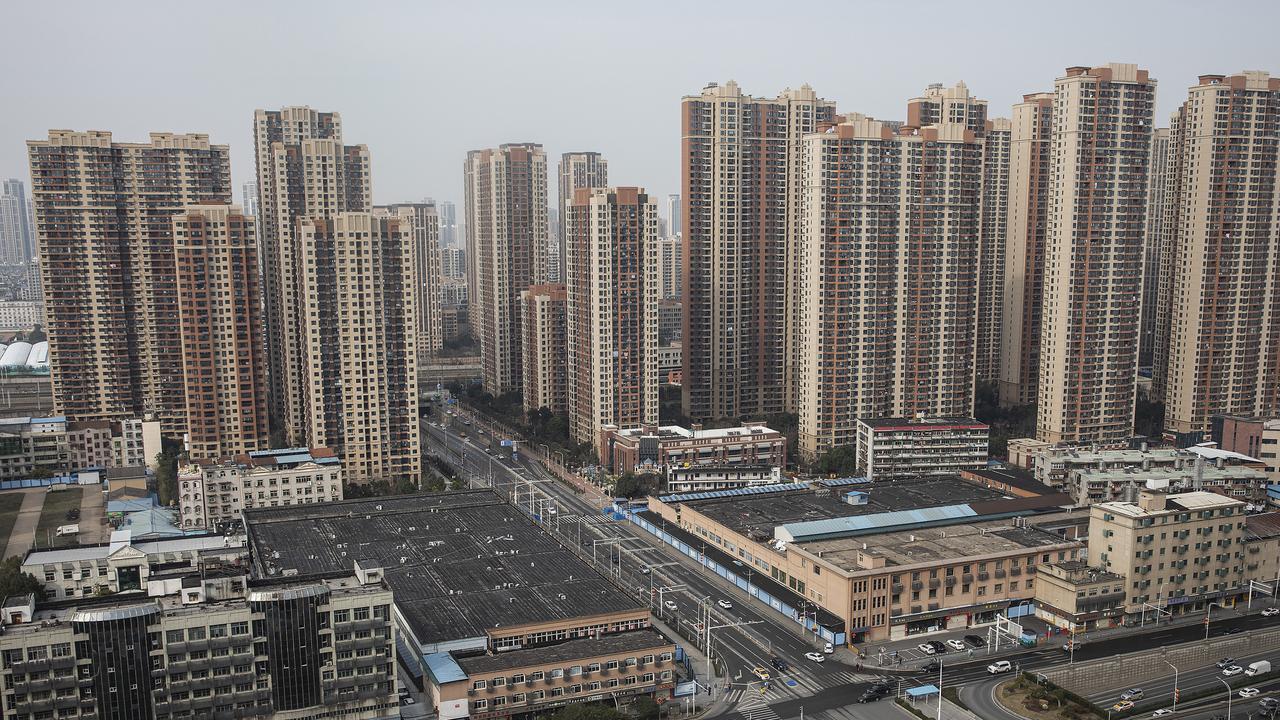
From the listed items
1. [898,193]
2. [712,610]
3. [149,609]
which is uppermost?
[898,193]

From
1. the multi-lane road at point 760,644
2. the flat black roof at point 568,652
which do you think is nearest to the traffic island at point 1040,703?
the multi-lane road at point 760,644

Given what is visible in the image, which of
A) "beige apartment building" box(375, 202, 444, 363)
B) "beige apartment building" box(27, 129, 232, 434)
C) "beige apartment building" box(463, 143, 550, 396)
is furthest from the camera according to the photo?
"beige apartment building" box(375, 202, 444, 363)

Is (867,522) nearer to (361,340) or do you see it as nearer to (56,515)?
(361,340)

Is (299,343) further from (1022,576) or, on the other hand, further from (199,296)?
(1022,576)

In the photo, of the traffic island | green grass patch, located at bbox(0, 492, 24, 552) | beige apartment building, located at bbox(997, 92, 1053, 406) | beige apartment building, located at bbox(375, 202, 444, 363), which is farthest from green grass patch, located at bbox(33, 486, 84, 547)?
beige apartment building, located at bbox(997, 92, 1053, 406)

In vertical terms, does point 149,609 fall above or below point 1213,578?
above

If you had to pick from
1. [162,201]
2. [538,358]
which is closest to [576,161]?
[538,358]

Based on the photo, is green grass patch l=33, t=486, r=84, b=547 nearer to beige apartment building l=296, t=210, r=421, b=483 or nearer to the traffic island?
beige apartment building l=296, t=210, r=421, b=483
